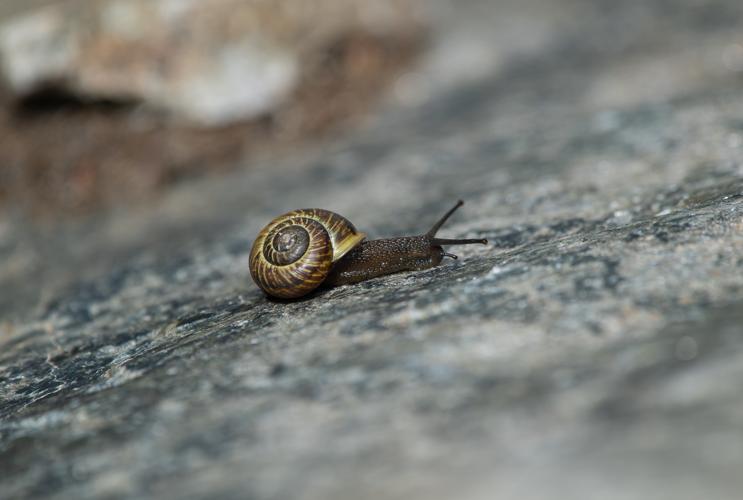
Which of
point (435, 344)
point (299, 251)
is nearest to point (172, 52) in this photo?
point (299, 251)

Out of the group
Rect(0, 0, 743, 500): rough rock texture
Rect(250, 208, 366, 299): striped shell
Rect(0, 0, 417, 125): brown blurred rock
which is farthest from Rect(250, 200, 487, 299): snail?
Rect(0, 0, 417, 125): brown blurred rock

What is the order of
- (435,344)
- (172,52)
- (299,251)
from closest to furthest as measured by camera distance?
(435,344), (299,251), (172,52)

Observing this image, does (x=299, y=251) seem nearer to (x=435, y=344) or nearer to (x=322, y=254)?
(x=322, y=254)

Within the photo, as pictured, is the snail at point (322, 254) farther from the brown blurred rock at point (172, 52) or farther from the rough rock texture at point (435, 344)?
the brown blurred rock at point (172, 52)

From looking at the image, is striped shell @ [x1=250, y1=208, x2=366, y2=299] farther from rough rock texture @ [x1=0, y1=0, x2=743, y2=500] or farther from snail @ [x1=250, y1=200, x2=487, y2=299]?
rough rock texture @ [x1=0, y1=0, x2=743, y2=500]

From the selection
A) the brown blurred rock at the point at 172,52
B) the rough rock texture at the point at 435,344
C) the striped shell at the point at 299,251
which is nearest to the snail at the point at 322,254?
the striped shell at the point at 299,251

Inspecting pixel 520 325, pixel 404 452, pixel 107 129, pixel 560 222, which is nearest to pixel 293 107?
pixel 107 129

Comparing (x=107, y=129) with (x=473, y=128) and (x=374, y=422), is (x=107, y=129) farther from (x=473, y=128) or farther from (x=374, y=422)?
(x=374, y=422)
